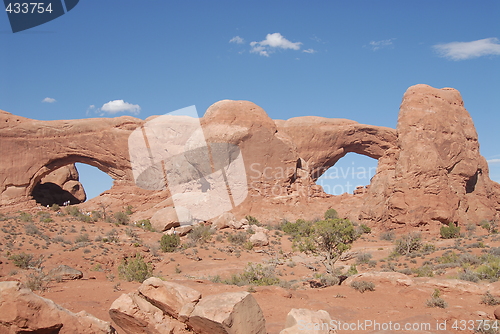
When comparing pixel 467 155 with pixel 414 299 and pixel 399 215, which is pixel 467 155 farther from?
pixel 414 299

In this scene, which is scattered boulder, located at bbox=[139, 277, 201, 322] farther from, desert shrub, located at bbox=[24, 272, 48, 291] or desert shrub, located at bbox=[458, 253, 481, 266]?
desert shrub, located at bbox=[458, 253, 481, 266]

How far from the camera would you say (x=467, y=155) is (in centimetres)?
2514

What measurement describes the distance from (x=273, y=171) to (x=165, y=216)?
7898mm

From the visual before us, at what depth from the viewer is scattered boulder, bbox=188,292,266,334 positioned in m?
5.22

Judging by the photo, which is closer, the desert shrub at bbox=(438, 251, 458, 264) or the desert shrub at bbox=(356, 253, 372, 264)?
the desert shrub at bbox=(438, 251, 458, 264)

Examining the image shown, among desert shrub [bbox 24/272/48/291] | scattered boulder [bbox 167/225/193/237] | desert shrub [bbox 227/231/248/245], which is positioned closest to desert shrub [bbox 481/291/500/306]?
desert shrub [bbox 24/272/48/291]

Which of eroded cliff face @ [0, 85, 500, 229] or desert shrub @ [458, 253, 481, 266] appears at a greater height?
eroded cliff face @ [0, 85, 500, 229]

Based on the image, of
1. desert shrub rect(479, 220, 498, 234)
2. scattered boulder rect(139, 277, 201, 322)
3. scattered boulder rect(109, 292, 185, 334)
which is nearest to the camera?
scattered boulder rect(109, 292, 185, 334)

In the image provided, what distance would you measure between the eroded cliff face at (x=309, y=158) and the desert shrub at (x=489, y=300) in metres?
14.6

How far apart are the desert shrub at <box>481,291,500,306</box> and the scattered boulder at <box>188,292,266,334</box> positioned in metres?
5.45

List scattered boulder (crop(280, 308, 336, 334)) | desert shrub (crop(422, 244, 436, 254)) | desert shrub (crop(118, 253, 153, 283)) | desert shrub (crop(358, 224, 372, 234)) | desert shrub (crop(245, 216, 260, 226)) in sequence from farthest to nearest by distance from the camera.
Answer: desert shrub (crop(245, 216, 260, 226)) < desert shrub (crop(358, 224, 372, 234)) < desert shrub (crop(422, 244, 436, 254)) < desert shrub (crop(118, 253, 153, 283)) < scattered boulder (crop(280, 308, 336, 334))

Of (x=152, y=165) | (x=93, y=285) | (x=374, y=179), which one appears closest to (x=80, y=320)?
(x=93, y=285)

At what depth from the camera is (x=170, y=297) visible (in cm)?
597

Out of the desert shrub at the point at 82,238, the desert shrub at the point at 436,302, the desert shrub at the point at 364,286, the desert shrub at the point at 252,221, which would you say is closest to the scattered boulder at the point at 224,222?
the desert shrub at the point at 252,221
